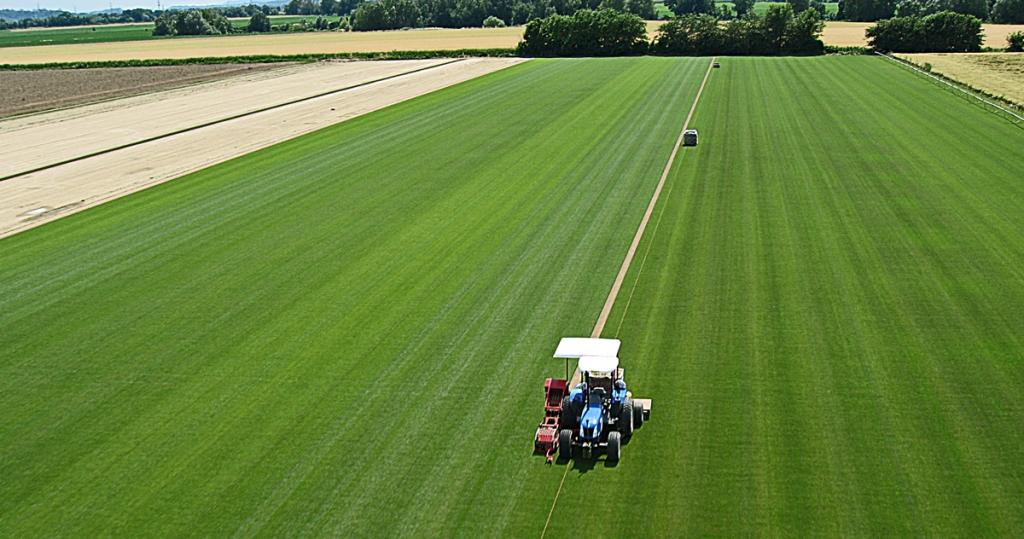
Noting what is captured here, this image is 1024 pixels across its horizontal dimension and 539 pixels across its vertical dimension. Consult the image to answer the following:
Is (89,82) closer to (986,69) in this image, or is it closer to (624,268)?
(624,268)

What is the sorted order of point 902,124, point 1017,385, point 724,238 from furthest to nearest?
point 902,124 < point 724,238 < point 1017,385

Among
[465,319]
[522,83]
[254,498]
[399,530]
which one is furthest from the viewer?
[522,83]

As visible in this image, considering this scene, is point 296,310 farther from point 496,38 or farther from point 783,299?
point 496,38

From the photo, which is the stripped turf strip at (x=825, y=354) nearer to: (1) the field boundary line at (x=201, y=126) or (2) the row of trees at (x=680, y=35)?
(1) the field boundary line at (x=201, y=126)

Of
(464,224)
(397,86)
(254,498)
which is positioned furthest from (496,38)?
(254,498)

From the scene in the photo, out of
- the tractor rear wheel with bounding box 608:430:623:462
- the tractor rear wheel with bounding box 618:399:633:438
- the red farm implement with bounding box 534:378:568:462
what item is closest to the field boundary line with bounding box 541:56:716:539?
the red farm implement with bounding box 534:378:568:462

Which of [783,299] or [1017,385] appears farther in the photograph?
[783,299]

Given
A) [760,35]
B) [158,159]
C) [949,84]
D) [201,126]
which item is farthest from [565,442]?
[760,35]
